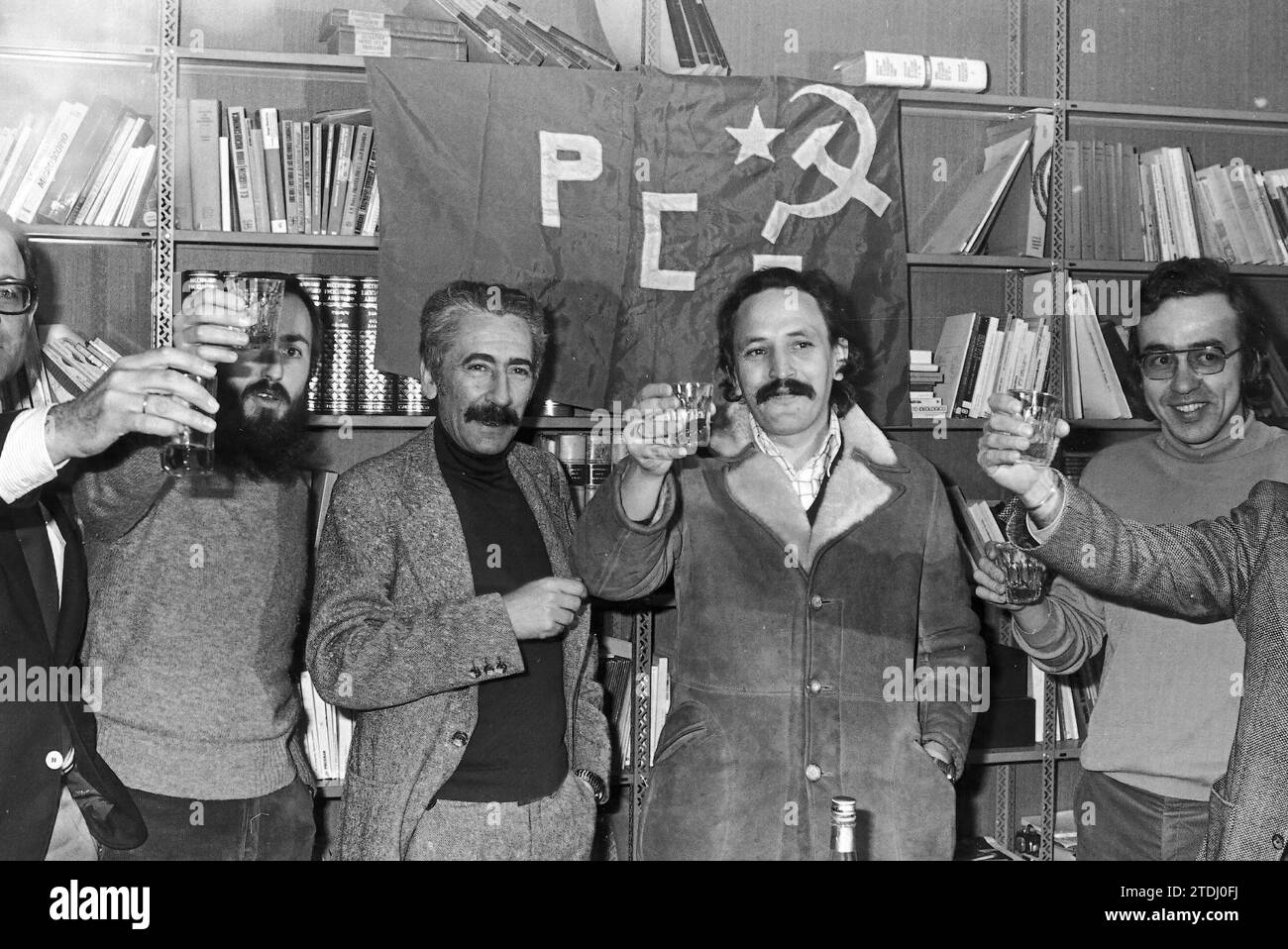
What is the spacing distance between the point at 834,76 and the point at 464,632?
1826 millimetres

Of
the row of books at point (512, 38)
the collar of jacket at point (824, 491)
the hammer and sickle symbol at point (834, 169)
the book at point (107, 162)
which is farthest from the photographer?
the hammer and sickle symbol at point (834, 169)

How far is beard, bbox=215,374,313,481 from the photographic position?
2.07 m

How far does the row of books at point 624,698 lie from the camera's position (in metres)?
2.72

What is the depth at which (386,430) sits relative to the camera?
2.93 metres

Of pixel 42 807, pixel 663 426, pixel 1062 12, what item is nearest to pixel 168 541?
pixel 42 807

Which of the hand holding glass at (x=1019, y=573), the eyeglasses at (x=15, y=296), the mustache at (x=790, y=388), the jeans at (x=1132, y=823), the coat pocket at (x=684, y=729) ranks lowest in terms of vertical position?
the jeans at (x=1132, y=823)

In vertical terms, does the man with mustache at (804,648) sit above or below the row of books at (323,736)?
above

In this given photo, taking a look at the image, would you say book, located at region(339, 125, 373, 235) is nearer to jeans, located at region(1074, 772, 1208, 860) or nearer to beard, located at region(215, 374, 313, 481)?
beard, located at region(215, 374, 313, 481)

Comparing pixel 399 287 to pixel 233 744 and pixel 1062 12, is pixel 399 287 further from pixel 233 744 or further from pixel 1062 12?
pixel 1062 12

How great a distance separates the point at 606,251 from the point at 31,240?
1227 millimetres

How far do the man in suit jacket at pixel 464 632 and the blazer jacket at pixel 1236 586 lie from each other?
795mm

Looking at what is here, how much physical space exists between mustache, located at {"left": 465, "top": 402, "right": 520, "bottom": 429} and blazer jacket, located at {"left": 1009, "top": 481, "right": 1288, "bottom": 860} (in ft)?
3.00

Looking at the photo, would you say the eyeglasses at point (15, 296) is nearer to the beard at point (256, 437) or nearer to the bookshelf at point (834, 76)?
the beard at point (256, 437)

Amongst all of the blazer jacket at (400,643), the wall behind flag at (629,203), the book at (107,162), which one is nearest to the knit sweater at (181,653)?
the blazer jacket at (400,643)
